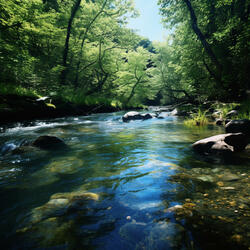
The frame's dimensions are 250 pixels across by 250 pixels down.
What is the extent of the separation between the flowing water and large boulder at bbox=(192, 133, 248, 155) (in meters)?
0.38

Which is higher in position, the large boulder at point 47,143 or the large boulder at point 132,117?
the large boulder at point 132,117

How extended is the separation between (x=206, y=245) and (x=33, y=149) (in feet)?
13.1

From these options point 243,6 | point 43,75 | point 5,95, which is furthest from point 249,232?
point 43,75

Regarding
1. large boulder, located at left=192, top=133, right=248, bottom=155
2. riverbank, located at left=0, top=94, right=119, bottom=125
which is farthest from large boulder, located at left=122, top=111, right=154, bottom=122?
large boulder, located at left=192, top=133, right=248, bottom=155

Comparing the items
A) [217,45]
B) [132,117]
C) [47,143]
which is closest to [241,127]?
[47,143]

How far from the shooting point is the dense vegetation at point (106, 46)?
7803mm

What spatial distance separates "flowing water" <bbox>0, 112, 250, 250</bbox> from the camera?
4.30 ft

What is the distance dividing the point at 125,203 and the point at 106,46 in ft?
60.5

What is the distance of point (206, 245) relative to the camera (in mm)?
1225

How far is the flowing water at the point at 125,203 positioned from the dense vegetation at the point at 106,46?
683 cm

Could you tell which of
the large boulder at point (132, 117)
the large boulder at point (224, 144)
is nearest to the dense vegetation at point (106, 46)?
the large boulder at point (132, 117)

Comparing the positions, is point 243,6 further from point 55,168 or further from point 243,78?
point 55,168

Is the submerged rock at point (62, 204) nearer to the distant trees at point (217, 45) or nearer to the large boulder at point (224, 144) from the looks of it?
the large boulder at point (224, 144)

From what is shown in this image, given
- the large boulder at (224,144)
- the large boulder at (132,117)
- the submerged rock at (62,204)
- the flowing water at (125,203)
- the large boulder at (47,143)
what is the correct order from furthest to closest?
the large boulder at (132,117) → the large boulder at (47,143) → the large boulder at (224,144) → the submerged rock at (62,204) → the flowing water at (125,203)
